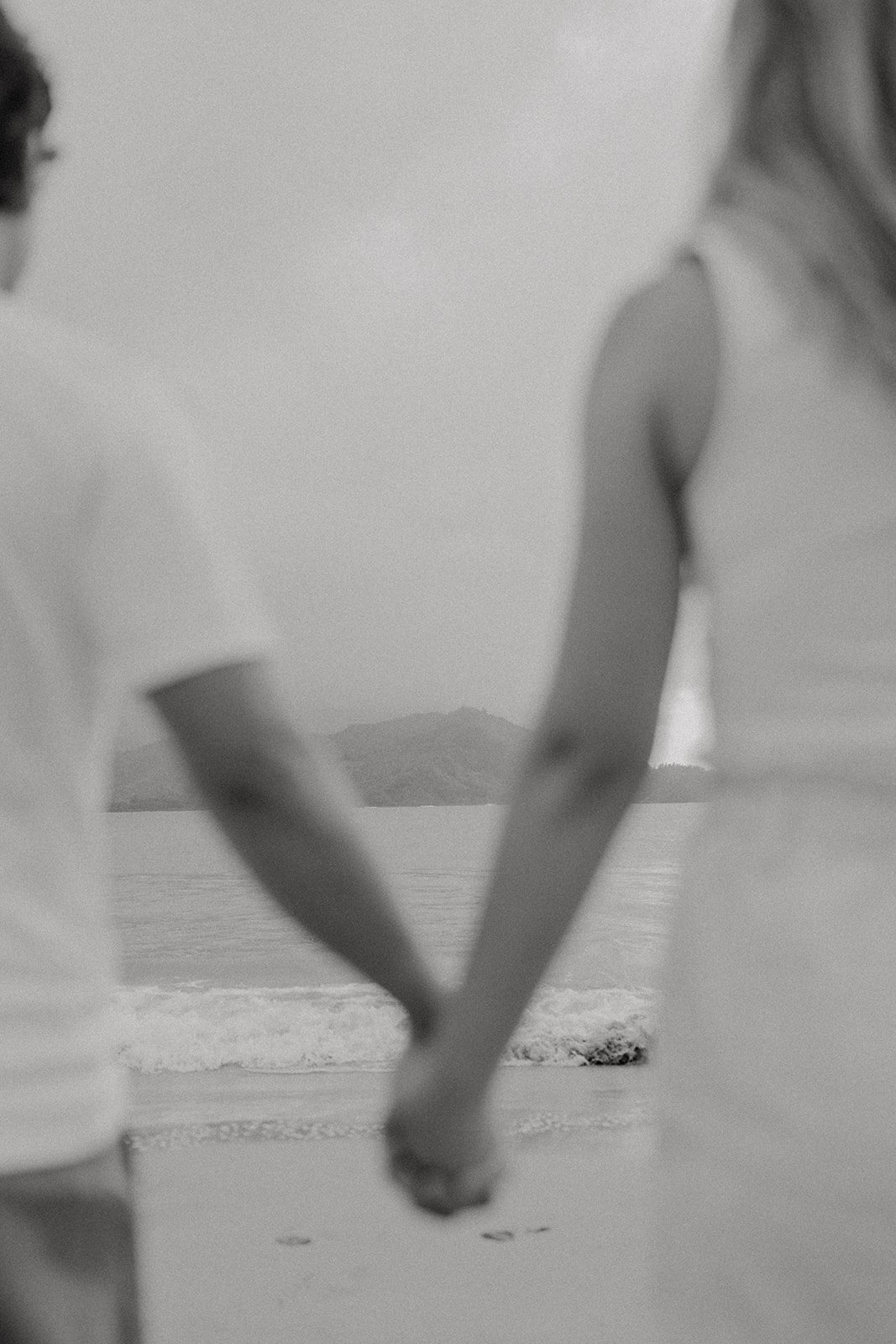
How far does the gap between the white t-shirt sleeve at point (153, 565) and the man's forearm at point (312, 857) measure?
0.54 feet

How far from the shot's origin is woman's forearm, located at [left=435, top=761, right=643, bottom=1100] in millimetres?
1459

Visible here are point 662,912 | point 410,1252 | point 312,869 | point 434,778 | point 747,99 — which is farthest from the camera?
point 434,778

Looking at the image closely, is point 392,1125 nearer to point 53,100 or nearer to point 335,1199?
point 53,100

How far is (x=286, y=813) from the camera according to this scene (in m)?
1.54

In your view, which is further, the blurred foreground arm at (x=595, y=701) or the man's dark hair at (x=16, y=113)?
the man's dark hair at (x=16, y=113)

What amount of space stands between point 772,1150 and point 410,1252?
648cm

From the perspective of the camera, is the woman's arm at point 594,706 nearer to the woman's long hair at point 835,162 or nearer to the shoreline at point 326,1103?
the woman's long hair at point 835,162

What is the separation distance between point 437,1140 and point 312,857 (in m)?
0.34

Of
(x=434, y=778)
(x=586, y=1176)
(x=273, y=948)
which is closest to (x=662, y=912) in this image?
(x=273, y=948)

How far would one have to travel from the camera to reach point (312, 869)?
1.56 metres

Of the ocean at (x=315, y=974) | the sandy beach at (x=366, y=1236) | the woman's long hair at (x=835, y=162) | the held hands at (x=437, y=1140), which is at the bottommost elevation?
the ocean at (x=315, y=974)

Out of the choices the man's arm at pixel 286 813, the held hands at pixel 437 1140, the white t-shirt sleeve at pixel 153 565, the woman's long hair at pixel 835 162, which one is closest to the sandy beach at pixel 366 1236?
the held hands at pixel 437 1140

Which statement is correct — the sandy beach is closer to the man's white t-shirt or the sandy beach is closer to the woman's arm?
the woman's arm

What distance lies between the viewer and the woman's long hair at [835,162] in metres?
1.33
